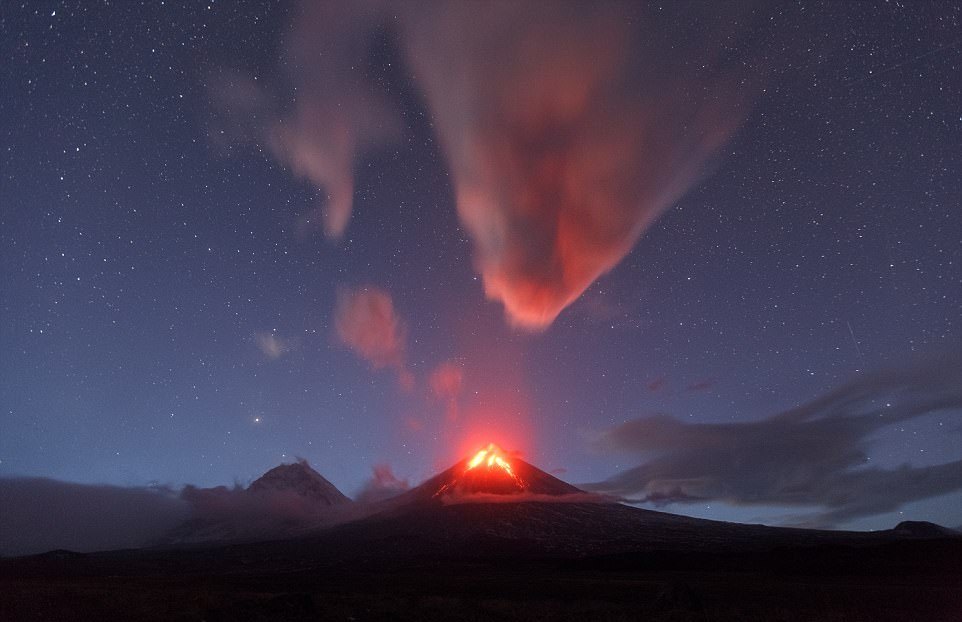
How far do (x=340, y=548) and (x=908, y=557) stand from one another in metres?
152

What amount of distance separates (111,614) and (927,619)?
145ft

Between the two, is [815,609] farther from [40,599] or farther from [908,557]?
[908,557]

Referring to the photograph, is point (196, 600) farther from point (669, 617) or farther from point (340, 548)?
point (340, 548)


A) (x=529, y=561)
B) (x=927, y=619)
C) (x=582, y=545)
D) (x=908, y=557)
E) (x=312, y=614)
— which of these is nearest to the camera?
(x=312, y=614)

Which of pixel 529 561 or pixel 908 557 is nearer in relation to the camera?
pixel 908 557

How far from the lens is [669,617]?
33.1m

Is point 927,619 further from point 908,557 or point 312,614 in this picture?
point 908,557

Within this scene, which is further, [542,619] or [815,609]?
[815,609]

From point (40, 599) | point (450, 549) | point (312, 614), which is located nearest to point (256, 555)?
point (450, 549)

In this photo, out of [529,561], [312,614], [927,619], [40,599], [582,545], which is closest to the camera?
[312,614]

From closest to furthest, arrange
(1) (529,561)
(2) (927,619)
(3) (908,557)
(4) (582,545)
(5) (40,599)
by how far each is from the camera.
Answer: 1. (2) (927,619)
2. (5) (40,599)
3. (3) (908,557)
4. (1) (529,561)
5. (4) (582,545)

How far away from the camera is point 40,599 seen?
125ft

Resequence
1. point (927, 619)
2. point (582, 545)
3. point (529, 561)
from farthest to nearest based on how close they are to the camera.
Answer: point (582, 545)
point (529, 561)
point (927, 619)

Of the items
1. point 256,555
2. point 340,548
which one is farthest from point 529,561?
point 256,555
